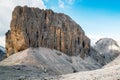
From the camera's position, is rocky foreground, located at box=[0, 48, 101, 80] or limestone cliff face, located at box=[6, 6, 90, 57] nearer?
rocky foreground, located at box=[0, 48, 101, 80]

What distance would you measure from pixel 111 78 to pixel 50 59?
443ft

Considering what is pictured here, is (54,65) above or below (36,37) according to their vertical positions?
below

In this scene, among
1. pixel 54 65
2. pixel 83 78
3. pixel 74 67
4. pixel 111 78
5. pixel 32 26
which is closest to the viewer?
pixel 111 78

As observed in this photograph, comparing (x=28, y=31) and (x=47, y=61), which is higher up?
(x=28, y=31)

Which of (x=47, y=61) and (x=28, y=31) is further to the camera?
(x=28, y=31)

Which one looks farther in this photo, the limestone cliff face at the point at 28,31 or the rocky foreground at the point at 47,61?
the limestone cliff face at the point at 28,31

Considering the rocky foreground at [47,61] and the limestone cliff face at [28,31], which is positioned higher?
the limestone cliff face at [28,31]

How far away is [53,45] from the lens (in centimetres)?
19788

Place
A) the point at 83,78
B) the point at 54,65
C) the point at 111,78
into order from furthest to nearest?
the point at 54,65
the point at 83,78
the point at 111,78

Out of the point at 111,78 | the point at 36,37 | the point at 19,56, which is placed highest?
the point at 36,37

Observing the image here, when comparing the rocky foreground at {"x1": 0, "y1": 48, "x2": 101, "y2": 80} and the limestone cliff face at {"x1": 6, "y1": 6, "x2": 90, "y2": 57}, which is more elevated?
the limestone cliff face at {"x1": 6, "y1": 6, "x2": 90, "y2": 57}

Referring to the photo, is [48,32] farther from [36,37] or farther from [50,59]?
[50,59]

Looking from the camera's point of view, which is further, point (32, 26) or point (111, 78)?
point (32, 26)

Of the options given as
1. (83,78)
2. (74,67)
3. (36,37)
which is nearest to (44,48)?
(36,37)
